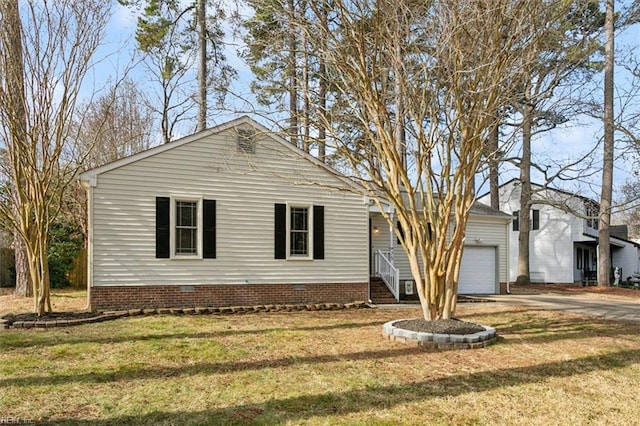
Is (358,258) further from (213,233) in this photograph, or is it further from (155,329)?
(155,329)

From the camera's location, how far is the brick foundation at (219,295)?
33.9 feet

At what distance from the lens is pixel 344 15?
7.57 m

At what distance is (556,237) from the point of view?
83.6 feet

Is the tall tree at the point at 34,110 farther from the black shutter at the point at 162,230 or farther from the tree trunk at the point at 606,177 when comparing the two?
the tree trunk at the point at 606,177

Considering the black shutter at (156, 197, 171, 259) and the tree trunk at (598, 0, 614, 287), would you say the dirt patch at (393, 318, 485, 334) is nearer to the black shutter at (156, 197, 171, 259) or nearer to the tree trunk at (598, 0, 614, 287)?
the black shutter at (156, 197, 171, 259)

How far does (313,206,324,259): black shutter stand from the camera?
1227 cm

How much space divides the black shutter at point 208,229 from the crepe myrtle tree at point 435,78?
14.3 ft

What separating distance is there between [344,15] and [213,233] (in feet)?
19.9

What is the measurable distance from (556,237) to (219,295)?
20996 millimetres

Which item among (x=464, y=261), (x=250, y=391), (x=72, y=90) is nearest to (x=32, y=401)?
(x=250, y=391)

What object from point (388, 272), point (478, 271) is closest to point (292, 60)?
point (388, 272)

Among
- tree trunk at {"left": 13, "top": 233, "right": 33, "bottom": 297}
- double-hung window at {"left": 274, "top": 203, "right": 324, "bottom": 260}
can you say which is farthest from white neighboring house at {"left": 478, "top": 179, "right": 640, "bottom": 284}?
tree trunk at {"left": 13, "top": 233, "right": 33, "bottom": 297}

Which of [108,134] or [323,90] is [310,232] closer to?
[323,90]

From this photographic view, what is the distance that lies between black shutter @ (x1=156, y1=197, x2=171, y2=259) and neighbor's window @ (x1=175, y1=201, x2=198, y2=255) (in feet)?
1.00
